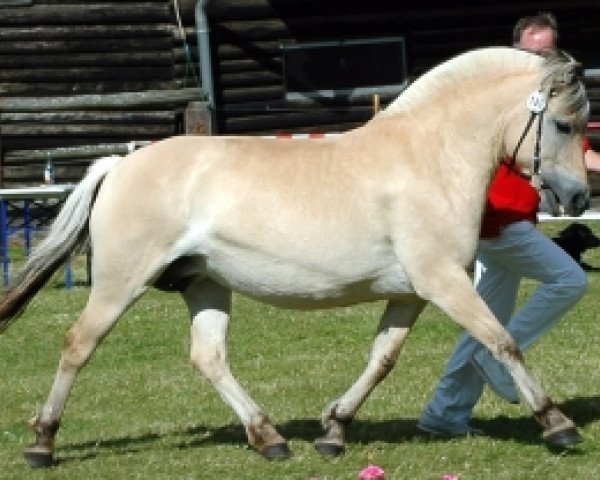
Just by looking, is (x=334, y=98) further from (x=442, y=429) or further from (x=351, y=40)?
(x=442, y=429)

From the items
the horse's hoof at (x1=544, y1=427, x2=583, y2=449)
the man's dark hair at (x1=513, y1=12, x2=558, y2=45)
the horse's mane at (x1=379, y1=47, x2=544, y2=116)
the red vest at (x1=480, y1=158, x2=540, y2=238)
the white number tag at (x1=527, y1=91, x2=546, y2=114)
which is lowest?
the horse's hoof at (x1=544, y1=427, x2=583, y2=449)

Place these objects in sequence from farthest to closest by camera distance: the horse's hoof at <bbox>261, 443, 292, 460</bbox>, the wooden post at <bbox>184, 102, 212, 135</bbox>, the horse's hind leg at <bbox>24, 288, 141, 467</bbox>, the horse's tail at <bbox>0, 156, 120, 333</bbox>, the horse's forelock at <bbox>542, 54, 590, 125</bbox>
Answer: the wooden post at <bbox>184, 102, 212, 135</bbox>
the horse's tail at <bbox>0, 156, 120, 333</bbox>
the horse's hind leg at <bbox>24, 288, 141, 467</bbox>
the horse's hoof at <bbox>261, 443, 292, 460</bbox>
the horse's forelock at <bbox>542, 54, 590, 125</bbox>

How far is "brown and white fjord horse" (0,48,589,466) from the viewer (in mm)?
7180

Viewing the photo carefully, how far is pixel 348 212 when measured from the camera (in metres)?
7.28

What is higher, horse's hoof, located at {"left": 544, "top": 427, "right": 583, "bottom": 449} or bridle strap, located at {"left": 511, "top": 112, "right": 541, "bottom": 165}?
bridle strap, located at {"left": 511, "top": 112, "right": 541, "bottom": 165}

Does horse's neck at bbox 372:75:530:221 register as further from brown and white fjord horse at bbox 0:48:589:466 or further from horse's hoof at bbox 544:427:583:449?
horse's hoof at bbox 544:427:583:449

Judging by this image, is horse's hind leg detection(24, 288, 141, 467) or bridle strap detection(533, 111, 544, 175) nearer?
bridle strap detection(533, 111, 544, 175)

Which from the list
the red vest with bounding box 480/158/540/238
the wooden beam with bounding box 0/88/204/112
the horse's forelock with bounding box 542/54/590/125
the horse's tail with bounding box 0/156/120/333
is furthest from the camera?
the wooden beam with bounding box 0/88/204/112

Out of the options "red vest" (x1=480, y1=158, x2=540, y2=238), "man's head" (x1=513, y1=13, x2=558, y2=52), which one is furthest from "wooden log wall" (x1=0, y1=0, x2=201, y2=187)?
"red vest" (x1=480, y1=158, x2=540, y2=238)

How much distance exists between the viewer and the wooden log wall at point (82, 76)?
19.6m

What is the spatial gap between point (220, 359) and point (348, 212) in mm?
1071

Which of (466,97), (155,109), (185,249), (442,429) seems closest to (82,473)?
(185,249)

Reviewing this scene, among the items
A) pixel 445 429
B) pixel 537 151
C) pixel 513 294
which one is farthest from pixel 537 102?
pixel 445 429

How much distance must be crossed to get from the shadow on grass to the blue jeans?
0.21m
